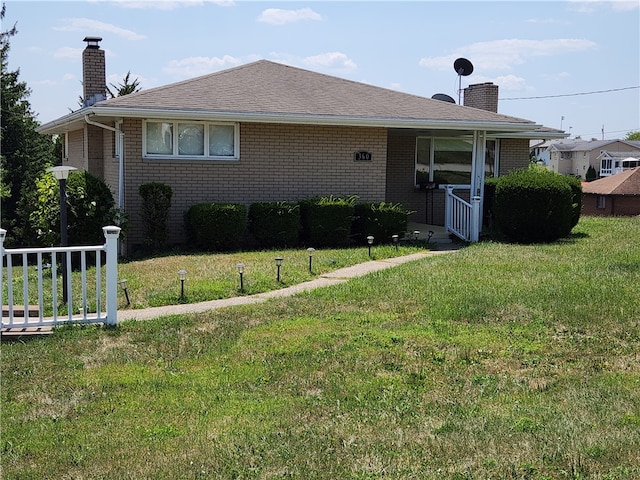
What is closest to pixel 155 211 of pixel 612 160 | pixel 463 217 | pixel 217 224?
pixel 217 224

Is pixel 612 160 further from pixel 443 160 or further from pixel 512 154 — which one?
pixel 443 160

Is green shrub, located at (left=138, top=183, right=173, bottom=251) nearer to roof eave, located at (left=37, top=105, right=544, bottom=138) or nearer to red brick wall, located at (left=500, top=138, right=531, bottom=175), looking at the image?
roof eave, located at (left=37, top=105, right=544, bottom=138)

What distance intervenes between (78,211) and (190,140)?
9.70 ft

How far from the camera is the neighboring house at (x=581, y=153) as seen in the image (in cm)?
7919

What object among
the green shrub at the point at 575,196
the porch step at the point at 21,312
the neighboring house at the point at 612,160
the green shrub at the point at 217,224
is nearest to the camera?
the porch step at the point at 21,312

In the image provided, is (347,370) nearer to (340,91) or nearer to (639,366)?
(639,366)

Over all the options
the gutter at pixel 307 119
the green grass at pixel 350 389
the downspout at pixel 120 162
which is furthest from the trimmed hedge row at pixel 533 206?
the downspout at pixel 120 162

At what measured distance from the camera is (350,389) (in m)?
5.79

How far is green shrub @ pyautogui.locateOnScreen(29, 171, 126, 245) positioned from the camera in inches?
520

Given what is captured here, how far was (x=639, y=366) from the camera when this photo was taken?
6.28 meters

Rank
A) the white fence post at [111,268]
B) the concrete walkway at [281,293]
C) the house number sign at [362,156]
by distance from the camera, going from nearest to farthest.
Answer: the white fence post at [111,268]
the concrete walkway at [281,293]
the house number sign at [362,156]

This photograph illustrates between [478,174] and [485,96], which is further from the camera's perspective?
[485,96]

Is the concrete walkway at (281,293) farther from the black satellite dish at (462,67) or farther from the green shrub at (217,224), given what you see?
the black satellite dish at (462,67)

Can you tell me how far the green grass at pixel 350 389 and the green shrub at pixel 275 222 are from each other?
16.7ft
